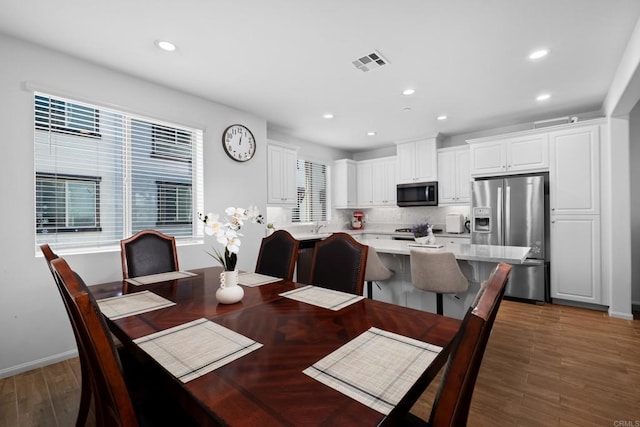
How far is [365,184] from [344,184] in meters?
0.44

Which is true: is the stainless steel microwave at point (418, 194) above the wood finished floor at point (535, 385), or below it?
above

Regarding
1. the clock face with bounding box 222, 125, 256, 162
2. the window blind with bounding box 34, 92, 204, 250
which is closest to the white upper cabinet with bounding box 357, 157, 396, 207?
the clock face with bounding box 222, 125, 256, 162

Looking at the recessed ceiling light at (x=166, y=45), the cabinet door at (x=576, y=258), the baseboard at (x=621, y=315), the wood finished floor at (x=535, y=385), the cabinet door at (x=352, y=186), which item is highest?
the recessed ceiling light at (x=166, y=45)

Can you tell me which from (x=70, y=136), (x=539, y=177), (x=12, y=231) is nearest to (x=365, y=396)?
(x=12, y=231)

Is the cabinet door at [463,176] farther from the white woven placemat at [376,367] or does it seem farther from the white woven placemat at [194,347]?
the white woven placemat at [194,347]

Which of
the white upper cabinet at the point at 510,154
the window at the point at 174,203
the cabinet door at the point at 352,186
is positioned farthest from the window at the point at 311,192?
the white upper cabinet at the point at 510,154

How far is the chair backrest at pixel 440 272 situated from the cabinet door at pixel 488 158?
255 cm

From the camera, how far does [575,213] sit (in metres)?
3.61

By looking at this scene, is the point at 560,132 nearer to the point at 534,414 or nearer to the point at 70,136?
the point at 534,414

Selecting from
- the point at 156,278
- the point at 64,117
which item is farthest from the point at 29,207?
the point at 156,278

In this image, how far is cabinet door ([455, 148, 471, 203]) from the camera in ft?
15.1

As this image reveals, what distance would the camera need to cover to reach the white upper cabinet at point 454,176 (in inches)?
182

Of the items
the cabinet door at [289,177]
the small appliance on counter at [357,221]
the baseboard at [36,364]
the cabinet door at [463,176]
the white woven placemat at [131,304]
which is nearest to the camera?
the white woven placemat at [131,304]

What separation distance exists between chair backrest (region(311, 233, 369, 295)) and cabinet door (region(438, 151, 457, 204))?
3.45m
